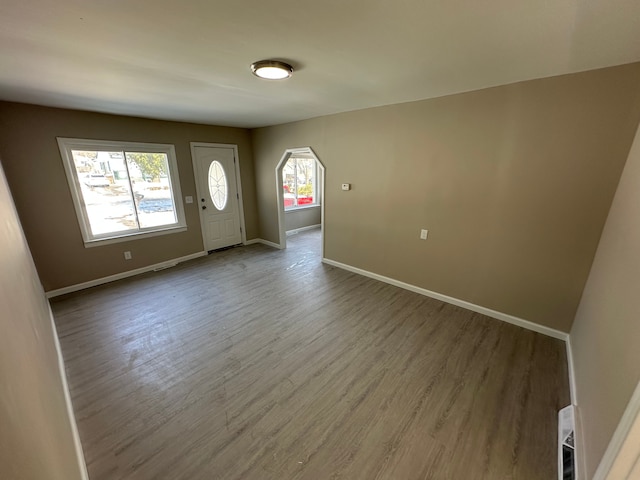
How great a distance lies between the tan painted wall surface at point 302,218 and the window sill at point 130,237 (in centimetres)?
249

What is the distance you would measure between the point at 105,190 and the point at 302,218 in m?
4.09

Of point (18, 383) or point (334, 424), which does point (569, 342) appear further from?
point (18, 383)

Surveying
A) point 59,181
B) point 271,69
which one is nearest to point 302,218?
point 59,181

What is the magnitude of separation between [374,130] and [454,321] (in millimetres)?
2581

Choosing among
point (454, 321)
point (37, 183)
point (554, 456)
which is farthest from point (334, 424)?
point (37, 183)

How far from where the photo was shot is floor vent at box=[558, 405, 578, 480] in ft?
4.83

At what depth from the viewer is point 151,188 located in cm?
422

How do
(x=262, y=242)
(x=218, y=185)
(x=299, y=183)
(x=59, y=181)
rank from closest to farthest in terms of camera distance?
(x=59, y=181) → (x=218, y=185) → (x=262, y=242) → (x=299, y=183)

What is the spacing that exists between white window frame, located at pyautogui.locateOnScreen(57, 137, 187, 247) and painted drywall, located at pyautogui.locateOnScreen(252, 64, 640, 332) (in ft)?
8.32

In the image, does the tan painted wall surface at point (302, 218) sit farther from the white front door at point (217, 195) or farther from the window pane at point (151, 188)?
the window pane at point (151, 188)

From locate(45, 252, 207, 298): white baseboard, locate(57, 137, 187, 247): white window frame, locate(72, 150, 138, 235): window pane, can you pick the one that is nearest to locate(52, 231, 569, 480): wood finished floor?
locate(45, 252, 207, 298): white baseboard

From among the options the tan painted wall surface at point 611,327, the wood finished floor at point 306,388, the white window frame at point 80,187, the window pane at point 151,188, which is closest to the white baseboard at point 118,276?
the wood finished floor at point 306,388

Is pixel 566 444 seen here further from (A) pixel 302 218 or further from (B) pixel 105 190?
(A) pixel 302 218

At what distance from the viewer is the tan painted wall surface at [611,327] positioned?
4.12 feet
